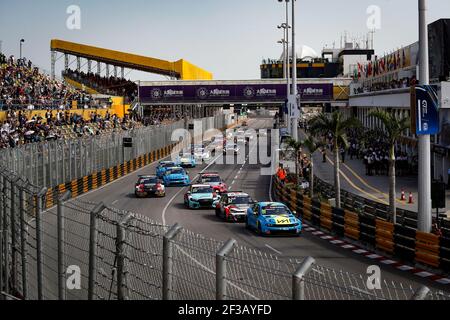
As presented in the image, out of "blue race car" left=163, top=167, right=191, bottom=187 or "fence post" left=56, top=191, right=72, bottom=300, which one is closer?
"fence post" left=56, top=191, right=72, bottom=300

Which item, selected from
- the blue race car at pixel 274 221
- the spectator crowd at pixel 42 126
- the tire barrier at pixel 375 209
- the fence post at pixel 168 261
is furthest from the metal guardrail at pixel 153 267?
the spectator crowd at pixel 42 126

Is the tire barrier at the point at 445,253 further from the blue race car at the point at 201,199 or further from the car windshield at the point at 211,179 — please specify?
the car windshield at the point at 211,179

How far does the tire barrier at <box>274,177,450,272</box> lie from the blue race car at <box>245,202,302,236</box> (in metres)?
1.64

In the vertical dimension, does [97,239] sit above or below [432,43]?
below

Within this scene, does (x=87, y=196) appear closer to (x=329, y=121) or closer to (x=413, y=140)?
(x=329, y=121)

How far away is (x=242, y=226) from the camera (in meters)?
28.3

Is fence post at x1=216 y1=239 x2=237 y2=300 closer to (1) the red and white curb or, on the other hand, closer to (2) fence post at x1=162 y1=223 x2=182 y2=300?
(2) fence post at x1=162 y1=223 x2=182 y2=300

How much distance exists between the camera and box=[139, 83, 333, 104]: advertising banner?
84.9 meters

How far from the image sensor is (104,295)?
9062mm

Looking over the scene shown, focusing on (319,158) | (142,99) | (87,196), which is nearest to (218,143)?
(142,99)

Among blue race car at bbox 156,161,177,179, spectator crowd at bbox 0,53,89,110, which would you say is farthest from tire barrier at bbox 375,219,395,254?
spectator crowd at bbox 0,53,89,110

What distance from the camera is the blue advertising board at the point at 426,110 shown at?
18.3 m

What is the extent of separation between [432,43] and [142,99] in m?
44.7

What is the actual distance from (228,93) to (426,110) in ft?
223
